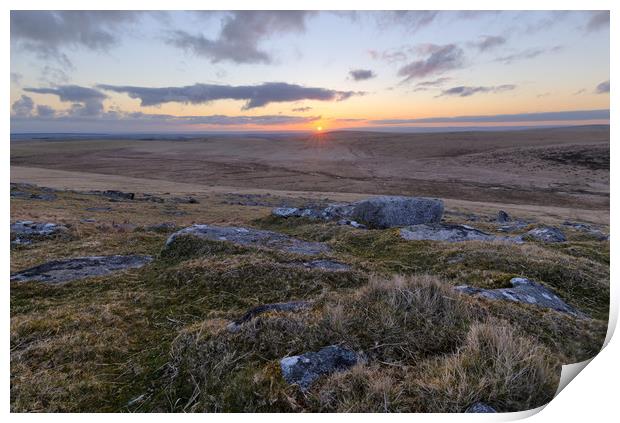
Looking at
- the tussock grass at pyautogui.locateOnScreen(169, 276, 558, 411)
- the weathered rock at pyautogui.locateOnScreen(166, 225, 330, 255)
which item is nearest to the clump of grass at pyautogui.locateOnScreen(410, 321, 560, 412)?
the tussock grass at pyautogui.locateOnScreen(169, 276, 558, 411)

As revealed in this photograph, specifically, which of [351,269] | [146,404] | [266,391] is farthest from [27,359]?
[351,269]

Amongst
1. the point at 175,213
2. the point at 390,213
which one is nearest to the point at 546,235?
the point at 390,213

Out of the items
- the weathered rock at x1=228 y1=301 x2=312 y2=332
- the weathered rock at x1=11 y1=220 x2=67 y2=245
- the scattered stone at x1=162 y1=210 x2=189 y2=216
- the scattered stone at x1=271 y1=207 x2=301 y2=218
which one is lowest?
the scattered stone at x1=162 y1=210 x2=189 y2=216

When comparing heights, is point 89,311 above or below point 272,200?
above

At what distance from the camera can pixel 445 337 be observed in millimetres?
4754

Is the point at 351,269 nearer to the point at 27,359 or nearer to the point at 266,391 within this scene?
the point at 266,391

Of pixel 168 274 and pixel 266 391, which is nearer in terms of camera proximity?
pixel 266 391

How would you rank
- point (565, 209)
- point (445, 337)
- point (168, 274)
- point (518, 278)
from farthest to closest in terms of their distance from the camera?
point (565, 209) < point (168, 274) < point (518, 278) < point (445, 337)

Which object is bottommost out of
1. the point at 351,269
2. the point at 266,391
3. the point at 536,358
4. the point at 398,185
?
the point at 398,185

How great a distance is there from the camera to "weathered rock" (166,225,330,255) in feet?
35.3

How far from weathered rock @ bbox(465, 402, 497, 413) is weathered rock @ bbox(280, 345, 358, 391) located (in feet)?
4.08

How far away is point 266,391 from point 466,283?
542cm

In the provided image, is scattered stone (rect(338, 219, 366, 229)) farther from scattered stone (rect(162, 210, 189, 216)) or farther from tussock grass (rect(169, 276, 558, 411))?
scattered stone (rect(162, 210, 189, 216))

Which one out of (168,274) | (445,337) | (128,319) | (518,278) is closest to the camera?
(445,337)
